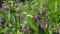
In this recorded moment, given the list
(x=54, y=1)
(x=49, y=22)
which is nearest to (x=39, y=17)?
(x=49, y=22)

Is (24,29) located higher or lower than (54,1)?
lower

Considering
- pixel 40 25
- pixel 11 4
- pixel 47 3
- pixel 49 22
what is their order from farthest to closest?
pixel 11 4 → pixel 47 3 → pixel 49 22 → pixel 40 25

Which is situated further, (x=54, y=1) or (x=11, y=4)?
(x=11, y=4)

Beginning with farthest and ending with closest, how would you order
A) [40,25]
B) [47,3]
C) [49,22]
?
1. [47,3]
2. [49,22]
3. [40,25]

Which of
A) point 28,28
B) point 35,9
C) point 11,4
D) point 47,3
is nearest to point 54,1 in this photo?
point 47,3

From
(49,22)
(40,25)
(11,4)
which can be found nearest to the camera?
(40,25)

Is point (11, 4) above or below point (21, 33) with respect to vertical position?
above

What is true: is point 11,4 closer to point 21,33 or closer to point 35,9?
point 35,9

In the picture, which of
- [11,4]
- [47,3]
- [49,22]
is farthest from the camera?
[11,4]

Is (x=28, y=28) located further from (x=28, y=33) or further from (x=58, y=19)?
(x=58, y=19)
